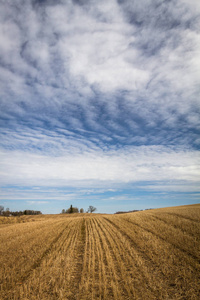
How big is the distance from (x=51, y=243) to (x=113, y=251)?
6.23m

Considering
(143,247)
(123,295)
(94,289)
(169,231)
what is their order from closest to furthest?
(123,295) → (94,289) → (143,247) → (169,231)

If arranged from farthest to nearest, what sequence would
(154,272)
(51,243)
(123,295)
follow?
(51,243) < (154,272) < (123,295)

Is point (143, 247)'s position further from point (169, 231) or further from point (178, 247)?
point (169, 231)

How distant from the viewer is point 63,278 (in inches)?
338

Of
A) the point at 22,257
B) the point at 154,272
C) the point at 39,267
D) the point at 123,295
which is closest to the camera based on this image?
the point at 123,295

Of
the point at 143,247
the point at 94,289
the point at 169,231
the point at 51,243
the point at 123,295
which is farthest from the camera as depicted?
the point at 169,231

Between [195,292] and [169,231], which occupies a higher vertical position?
[169,231]

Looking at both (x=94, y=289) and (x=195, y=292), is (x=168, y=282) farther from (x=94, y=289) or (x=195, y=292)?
(x=94, y=289)

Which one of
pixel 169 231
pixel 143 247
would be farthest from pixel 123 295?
pixel 169 231

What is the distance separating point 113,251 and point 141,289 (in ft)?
16.0

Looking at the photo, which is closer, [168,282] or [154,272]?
[168,282]

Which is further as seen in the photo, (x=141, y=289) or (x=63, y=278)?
(x=63, y=278)

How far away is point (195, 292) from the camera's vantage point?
7.33m

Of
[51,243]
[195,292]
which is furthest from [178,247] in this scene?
[51,243]
